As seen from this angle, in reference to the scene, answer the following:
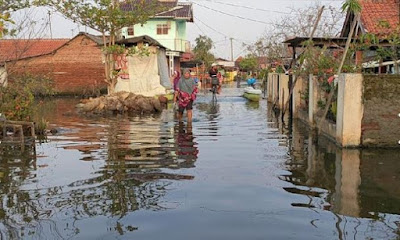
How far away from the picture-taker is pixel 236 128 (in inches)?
533

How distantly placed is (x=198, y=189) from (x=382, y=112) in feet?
16.0

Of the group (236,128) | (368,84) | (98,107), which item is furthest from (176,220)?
(98,107)

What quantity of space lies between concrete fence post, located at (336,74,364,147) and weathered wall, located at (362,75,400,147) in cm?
11

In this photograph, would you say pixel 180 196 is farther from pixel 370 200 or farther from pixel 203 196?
pixel 370 200

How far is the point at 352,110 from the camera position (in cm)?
945

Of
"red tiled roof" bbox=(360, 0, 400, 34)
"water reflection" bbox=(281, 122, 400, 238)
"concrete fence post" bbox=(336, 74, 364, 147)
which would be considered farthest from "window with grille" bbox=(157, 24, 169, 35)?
"concrete fence post" bbox=(336, 74, 364, 147)

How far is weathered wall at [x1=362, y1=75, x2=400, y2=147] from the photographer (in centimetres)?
947

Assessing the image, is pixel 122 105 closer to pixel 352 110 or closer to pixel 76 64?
pixel 352 110

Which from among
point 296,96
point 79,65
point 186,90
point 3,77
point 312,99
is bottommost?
point 296,96

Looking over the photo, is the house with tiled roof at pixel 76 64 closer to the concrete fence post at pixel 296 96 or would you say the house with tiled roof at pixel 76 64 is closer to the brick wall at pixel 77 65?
the brick wall at pixel 77 65

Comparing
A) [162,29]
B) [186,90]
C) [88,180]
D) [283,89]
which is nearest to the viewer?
[88,180]

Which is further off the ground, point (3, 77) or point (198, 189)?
point (3, 77)

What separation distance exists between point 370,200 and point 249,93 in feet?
68.7

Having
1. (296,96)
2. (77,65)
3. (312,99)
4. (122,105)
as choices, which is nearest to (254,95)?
(122,105)
